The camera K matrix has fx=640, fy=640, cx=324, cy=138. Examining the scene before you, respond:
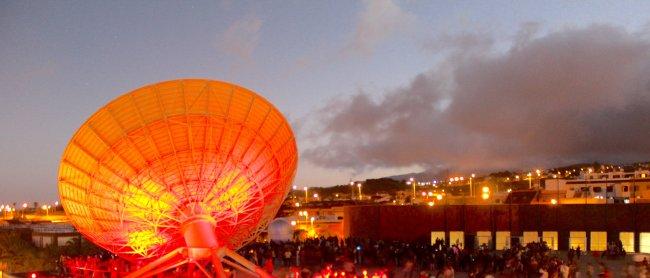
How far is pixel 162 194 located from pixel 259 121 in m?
4.61

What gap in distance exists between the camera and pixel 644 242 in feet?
156

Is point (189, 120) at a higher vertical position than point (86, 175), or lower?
higher

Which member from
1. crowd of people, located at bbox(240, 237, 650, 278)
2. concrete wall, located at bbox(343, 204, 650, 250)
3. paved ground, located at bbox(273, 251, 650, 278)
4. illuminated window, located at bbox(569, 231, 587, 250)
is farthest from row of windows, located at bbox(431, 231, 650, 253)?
crowd of people, located at bbox(240, 237, 650, 278)

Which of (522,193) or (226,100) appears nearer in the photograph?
(226,100)

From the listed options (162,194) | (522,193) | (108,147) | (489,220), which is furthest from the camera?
(522,193)

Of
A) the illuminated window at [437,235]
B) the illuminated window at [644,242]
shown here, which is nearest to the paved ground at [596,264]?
the illuminated window at [644,242]

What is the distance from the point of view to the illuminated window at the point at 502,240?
50938 millimetres

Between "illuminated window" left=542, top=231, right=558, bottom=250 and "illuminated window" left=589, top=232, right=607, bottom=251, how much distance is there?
255cm

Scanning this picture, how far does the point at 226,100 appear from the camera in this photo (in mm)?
22734

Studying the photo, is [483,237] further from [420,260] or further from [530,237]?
[420,260]

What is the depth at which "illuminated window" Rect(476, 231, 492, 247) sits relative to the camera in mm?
51009

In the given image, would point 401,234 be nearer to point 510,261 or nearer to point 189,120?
point 510,261

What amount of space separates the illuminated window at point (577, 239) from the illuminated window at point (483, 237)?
6074mm

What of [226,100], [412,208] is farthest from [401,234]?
[226,100]
